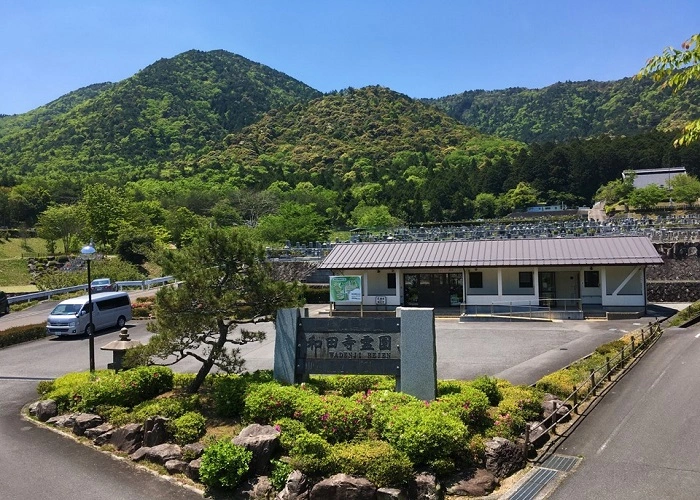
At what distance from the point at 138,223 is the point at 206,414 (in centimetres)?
4315

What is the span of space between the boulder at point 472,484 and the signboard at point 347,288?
17.9 m

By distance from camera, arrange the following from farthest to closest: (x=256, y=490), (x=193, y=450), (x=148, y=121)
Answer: (x=148, y=121)
(x=193, y=450)
(x=256, y=490)

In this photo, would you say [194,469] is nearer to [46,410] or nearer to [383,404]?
[383,404]

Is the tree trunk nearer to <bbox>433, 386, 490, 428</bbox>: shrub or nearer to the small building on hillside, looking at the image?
<bbox>433, 386, 490, 428</bbox>: shrub

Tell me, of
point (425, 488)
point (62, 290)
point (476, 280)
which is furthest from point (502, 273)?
point (62, 290)

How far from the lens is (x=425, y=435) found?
712cm

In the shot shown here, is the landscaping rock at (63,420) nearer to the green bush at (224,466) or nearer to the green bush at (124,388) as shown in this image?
the green bush at (124,388)

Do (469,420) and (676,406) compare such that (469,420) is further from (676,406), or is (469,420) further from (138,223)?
(138,223)

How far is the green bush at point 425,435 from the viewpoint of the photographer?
709 centimetres

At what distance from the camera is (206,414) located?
9.18 meters

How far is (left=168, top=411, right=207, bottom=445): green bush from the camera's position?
8180 millimetres

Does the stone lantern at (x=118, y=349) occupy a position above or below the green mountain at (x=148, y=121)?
below

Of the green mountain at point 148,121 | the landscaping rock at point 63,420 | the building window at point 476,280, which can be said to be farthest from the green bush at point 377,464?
the green mountain at point 148,121

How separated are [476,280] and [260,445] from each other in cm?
1994
